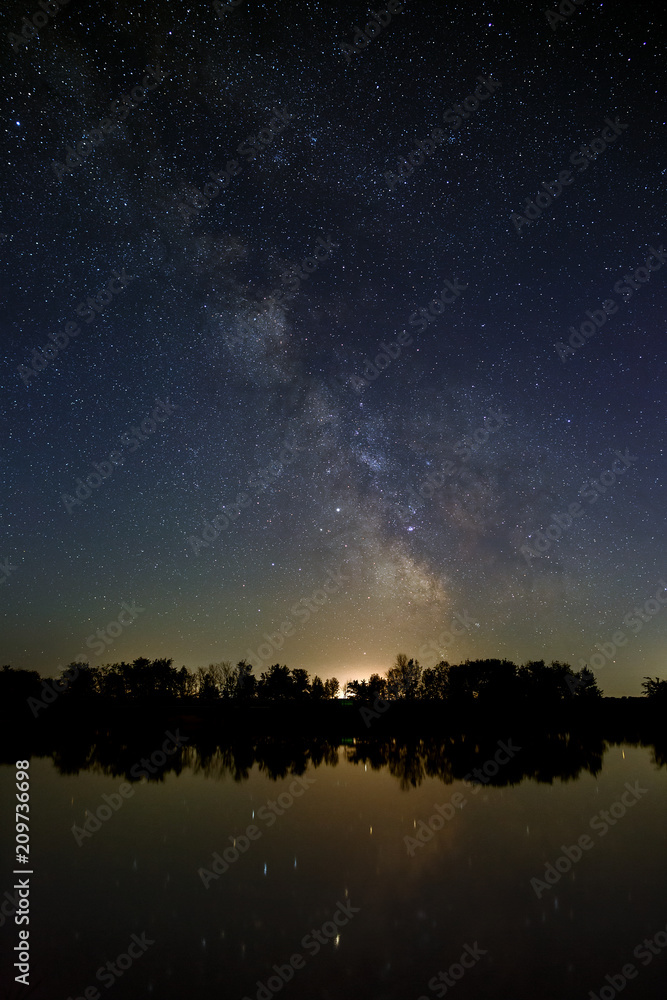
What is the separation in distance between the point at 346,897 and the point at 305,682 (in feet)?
387

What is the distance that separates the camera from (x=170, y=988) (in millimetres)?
7797

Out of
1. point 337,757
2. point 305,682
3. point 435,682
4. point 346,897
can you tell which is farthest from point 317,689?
point 346,897

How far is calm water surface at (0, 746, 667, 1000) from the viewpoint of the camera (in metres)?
8.21

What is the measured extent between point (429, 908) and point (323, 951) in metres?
2.76

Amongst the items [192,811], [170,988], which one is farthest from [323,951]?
[192,811]

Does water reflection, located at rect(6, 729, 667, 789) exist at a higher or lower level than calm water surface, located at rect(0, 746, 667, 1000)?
lower

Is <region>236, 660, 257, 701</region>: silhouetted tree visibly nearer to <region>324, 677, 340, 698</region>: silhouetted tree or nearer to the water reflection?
<region>324, 677, 340, 698</region>: silhouetted tree

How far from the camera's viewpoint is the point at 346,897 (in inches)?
440

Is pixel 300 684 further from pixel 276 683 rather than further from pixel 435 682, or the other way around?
pixel 435 682

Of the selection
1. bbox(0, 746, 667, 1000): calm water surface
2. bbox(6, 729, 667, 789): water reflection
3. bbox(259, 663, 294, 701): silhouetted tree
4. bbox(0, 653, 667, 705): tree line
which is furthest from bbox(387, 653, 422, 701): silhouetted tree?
bbox(0, 746, 667, 1000): calm water surface

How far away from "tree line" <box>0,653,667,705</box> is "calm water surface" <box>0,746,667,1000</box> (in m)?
78.9

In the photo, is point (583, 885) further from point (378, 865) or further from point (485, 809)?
point (485, 809)

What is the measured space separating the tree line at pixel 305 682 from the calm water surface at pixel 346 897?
78857 mm

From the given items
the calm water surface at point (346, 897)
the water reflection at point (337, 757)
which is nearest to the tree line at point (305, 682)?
the water reflection at point (337, 757)
